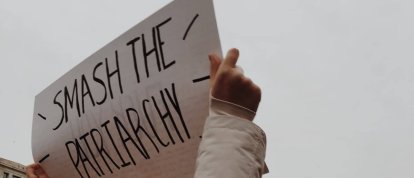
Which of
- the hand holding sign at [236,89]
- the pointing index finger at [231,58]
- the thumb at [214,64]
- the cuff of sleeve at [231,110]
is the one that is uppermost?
the pointing index finger at [231,58]

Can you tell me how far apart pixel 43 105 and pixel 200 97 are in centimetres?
91

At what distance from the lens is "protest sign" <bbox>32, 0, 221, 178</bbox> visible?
1.54 meters

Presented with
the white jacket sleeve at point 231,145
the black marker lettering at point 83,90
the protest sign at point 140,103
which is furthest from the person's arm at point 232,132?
the black marker lettering at point 83,90

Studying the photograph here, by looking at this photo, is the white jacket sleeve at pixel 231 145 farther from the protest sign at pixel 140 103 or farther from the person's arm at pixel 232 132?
the protest sign at pixel 140 103

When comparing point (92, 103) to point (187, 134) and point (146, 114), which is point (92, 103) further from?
point (187, 134)

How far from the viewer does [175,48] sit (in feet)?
5.26

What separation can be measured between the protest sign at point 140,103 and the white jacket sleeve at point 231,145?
0.33 meters

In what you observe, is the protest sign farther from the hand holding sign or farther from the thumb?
the hand holding sign

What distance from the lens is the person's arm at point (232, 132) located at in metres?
1.03

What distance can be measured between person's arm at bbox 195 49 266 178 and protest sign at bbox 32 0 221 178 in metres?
0.28

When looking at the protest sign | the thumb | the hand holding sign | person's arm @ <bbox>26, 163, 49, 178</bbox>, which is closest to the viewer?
the hand holding sign

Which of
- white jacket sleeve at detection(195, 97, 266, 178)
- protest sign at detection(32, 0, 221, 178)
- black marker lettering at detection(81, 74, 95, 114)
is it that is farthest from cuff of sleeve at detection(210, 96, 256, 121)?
black marker lettering at detection(81, 74, 95, 114)

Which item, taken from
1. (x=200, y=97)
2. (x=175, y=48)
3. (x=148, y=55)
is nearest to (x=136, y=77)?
(x=148, y=55)

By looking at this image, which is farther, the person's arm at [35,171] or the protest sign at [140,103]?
the person's arm at [35,171]
